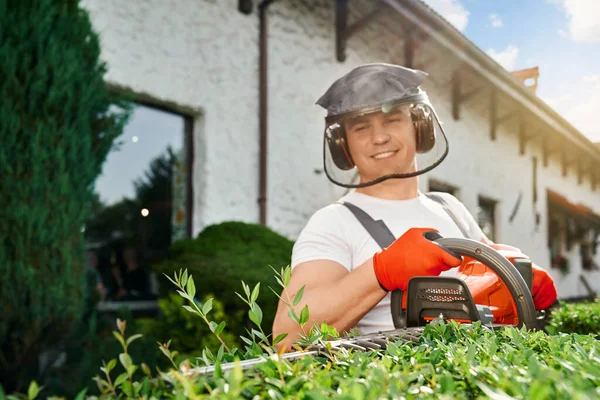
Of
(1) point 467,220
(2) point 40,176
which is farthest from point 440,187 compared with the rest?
(1) point 467,220

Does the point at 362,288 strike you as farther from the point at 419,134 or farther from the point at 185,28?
the point at 185,28

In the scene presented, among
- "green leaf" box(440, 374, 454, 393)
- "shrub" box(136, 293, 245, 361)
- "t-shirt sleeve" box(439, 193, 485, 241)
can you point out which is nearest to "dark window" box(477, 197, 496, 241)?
"shrub" box(136, 293, 245, 361)

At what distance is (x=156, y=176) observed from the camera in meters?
5.79

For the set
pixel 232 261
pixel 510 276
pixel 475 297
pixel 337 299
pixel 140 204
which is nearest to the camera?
pixel 510 276

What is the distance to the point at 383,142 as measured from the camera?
243cm

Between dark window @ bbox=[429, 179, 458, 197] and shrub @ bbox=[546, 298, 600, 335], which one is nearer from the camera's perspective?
shrub @ bbox=[546, 298, 600, 335]

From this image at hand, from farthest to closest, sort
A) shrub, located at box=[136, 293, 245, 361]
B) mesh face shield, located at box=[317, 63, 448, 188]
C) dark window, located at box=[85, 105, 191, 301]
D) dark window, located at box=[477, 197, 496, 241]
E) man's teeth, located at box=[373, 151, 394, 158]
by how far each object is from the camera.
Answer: dark window, located at box=[477, 197, 496, 241] < dark window, located at box=[85, 105, 191, 301] < shrub, located at box=[136, 293, 245, 361] < man's teeth, located at box=[373, 151, 394, 158] < mesh face shield, located at box=[317, 63, 448, 188]

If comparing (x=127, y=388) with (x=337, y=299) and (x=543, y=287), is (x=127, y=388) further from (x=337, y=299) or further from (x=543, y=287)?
(x=543, y=287)

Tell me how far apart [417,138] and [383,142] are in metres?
0.22

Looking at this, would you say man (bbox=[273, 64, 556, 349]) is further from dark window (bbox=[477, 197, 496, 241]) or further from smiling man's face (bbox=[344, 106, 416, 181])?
dark window (bbox=[477, 197, 496, 241])

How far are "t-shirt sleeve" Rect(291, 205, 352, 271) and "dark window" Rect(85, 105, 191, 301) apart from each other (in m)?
3.36

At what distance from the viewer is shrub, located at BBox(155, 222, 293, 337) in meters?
4.54

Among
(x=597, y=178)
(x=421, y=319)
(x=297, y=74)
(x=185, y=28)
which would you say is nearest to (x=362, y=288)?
(x=421, y=319)

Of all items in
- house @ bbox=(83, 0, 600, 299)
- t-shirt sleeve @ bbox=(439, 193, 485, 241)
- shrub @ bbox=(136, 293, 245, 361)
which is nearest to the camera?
t-shirt sleeve @ bbox=(439, 193, 485, 241)
